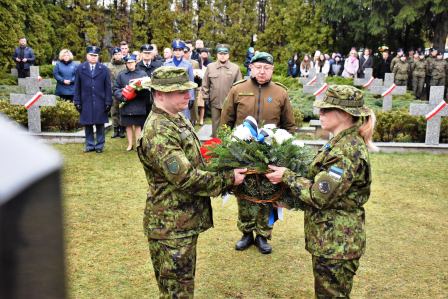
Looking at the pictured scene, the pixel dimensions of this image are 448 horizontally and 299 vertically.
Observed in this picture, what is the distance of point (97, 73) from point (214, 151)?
6379 millimetres

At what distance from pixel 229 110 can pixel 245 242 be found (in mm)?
1349

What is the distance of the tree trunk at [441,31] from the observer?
26.4m

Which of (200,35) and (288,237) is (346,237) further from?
(200,35)

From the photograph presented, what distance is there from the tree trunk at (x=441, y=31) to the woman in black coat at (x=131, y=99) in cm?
2057

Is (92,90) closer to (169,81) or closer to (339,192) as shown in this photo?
(169,81)

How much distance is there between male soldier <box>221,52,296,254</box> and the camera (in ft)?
18.1

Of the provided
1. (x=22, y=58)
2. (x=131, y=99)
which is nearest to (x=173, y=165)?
(x=131, y=99)

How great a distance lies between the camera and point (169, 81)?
3.50 m

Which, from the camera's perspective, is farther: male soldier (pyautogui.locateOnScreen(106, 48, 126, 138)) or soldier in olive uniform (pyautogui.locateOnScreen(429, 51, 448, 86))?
soldier in olive uniform (pyautogui.locateOnScreen(429, 51, 448, 86))

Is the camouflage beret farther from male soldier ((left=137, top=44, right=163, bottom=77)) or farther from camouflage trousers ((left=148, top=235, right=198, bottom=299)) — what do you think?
male soldier ((left=137, top=44, right=163, bottom=77))

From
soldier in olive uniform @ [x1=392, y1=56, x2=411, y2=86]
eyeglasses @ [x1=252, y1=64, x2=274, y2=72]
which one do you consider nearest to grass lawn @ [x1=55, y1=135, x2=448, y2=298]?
eyeglasses @ [x1=252, y1=64, x2=274, y2=72]

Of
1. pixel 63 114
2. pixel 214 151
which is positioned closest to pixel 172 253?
pixel 214 151

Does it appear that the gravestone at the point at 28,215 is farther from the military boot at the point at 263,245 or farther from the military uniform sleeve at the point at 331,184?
the military boot at the point at 263,245

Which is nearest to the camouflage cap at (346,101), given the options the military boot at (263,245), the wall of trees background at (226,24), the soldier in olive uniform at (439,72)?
the military boot at (263,245)
